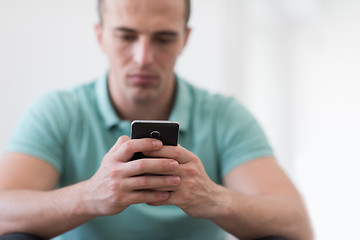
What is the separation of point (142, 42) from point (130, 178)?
528 mm

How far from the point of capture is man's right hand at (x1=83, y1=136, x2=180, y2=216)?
0.76m

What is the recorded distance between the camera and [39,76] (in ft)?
5.37

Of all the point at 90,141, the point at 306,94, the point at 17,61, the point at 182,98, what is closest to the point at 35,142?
the point at 90,141

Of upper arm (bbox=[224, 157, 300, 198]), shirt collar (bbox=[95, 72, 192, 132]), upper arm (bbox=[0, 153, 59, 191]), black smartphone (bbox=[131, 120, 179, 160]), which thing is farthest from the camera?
shirt collar (bbox=[95, 72, 192, 132])

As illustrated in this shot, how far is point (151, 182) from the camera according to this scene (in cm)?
77

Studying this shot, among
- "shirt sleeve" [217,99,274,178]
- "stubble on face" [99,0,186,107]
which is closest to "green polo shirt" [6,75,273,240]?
"shirt sleeve" [217,99,274,178]

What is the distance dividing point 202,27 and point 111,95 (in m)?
1.04

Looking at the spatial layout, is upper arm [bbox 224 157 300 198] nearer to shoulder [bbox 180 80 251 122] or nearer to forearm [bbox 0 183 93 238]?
shoulder [bbox 180 80 251 122]

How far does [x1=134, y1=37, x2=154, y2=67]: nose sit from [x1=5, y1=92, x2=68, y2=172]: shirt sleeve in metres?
0.31

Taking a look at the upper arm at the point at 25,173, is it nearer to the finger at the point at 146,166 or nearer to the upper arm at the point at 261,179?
the finger at the point at 146,166

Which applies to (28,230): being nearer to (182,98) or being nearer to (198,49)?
(182,98)

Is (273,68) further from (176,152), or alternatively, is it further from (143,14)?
(176,152)

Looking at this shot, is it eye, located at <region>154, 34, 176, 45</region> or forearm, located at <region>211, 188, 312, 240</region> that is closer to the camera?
forearm, located at <region>211, 188, 312, 240</region>

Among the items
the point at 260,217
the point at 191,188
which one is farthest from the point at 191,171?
the point at 260,217
